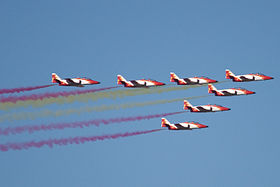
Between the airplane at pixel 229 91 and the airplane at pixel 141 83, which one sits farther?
the airplane at pixel 229 91

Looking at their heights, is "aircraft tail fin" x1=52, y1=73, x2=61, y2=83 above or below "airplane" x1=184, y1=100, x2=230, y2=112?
above

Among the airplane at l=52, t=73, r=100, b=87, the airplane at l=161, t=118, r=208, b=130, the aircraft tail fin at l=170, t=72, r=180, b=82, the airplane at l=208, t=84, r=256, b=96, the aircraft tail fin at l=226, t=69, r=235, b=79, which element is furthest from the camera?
the airplane at l=161, t=118, r=208, b=130

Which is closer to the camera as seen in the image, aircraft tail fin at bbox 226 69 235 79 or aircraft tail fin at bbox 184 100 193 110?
aircraft tail fin at bbox 226 69 235 79

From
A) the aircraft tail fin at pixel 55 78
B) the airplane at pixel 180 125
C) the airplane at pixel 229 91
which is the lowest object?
the airplane at pixel 180 125

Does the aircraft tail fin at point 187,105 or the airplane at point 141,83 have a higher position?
the airplane at point 141,83

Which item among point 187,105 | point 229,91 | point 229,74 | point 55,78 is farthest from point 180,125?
point 55,78

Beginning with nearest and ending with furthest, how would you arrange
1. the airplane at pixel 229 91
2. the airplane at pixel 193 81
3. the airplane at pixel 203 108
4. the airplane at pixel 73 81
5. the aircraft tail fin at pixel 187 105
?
the airplane at pixel 73 81 → the airplane at pixel 193 81 → the airplane at pixel 229 91 → the airplane at pixel 203 108 → the aircraft tail fin at pixel 187 105

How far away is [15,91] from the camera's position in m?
126

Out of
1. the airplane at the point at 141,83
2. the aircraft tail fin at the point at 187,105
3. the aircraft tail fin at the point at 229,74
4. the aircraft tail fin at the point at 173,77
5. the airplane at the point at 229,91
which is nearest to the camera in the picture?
the airplane at the point at 141,83

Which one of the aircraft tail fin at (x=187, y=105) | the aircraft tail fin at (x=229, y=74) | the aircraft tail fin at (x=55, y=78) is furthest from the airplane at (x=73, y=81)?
the aircraft tail fin at (x=229, y=74)

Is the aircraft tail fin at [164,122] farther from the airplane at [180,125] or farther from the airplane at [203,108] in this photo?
the airplane at [203,108]

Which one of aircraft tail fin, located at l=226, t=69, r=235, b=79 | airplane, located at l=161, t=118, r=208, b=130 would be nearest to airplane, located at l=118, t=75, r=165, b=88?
aircraft tail fin, located at l=226, t=69, r=235, b=79

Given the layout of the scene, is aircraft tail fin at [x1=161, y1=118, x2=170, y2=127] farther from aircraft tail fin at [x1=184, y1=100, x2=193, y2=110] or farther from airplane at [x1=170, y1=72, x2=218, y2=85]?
airplane at [x1=170, y1=72, x2=218, y2=85]

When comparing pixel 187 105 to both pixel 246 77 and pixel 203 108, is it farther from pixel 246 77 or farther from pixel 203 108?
pixel 246 77
